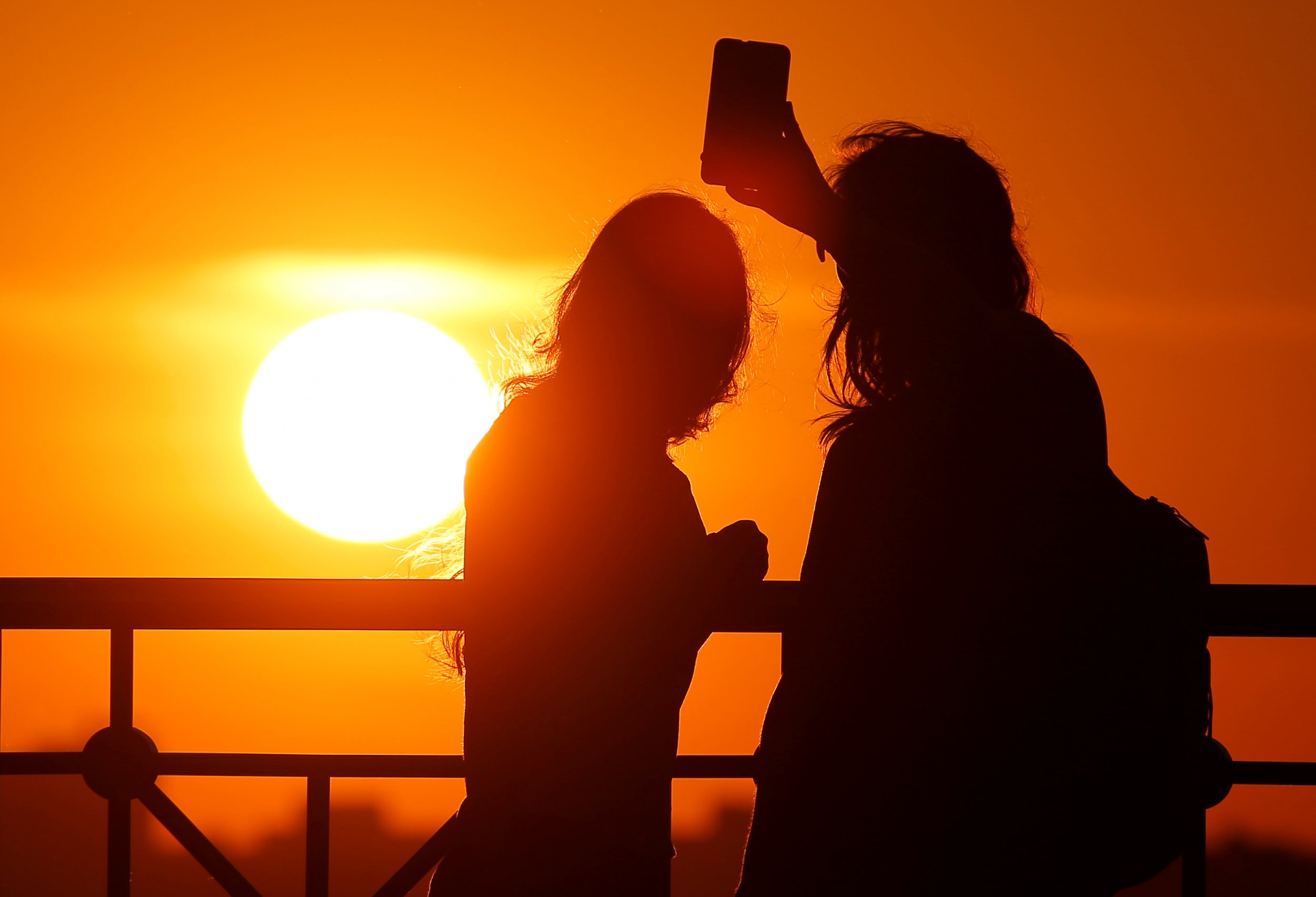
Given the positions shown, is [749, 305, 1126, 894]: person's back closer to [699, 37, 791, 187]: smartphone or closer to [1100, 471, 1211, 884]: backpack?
[1100, 471, 1211, 884]: backpack

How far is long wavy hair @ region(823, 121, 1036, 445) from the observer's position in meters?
1.62

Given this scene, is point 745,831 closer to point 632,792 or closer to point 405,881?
point 632,792

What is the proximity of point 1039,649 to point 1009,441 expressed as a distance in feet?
0.78

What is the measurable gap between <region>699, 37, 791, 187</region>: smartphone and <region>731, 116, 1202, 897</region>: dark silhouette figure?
46 millimetres

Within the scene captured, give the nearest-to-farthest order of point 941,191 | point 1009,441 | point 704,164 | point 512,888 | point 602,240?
point 1009,441, point 704,164, point 941,191, point 512,888, point 602,240

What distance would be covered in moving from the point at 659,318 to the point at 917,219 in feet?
1.89

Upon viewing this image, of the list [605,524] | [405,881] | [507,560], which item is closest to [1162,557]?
[605,524]

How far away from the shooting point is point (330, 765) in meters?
2.47

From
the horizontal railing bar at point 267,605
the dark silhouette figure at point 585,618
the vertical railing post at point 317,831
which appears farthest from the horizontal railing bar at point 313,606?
the vertical railing post at point 317,831

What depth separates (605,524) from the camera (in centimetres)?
195

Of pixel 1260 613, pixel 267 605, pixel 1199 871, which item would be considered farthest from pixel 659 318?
pixel 1199 871

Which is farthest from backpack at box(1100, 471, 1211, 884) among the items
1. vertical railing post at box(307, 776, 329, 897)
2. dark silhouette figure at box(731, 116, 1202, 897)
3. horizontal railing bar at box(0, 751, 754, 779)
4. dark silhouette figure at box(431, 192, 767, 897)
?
vertical railing post at box(307, 776, 329, 897)

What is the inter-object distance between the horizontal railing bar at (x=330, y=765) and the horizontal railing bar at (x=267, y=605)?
0.33m

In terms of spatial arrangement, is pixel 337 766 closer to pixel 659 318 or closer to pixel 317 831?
pixel 317 831
